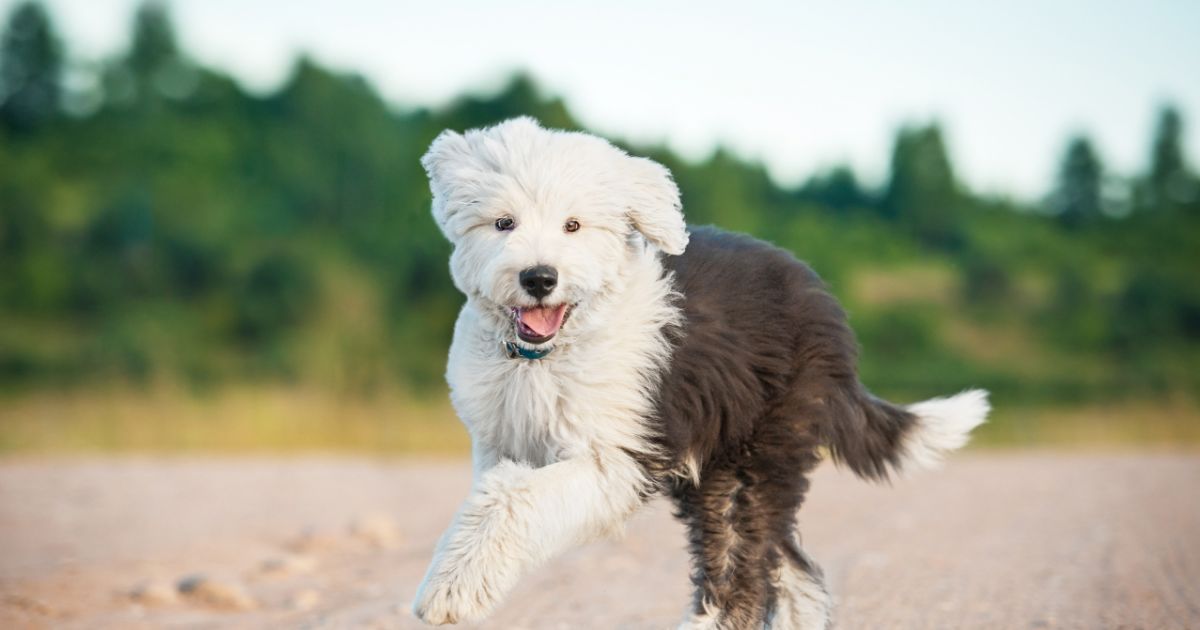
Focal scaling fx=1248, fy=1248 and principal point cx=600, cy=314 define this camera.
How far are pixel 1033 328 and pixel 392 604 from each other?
24.8m

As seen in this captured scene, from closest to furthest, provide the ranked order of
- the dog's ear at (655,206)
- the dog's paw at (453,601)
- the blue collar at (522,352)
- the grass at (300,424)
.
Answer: the dog's paw at (453,601), the blue collar at (522,352), the dog's ear at (655,206), the grass at (300,424)

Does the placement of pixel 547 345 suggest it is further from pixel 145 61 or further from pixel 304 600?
pixel 145 61

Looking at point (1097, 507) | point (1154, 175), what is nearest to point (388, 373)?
point (1097, 507)

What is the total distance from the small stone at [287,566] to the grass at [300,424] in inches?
360

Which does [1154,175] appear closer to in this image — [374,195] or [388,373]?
[374,195]

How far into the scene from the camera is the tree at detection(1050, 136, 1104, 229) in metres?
32.6

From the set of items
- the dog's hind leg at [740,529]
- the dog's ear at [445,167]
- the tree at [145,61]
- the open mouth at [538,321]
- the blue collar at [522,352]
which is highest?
the tree at [145,61]

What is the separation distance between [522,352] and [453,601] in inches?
37.5

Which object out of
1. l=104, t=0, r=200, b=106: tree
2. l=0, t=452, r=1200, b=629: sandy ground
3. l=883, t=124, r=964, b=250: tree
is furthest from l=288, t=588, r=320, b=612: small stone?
l=104, t=0, r=200, b=106: tree

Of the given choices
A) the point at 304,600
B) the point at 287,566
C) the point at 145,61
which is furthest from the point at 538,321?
the point at 145,61

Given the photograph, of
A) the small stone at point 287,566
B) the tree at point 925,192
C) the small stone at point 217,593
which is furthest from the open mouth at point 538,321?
the tree at point 925,192

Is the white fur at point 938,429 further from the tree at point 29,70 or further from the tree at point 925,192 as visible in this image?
the tree at point 29,70

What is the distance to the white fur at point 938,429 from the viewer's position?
18.4ft

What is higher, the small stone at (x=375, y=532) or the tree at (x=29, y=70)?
the tree at (x=29, y=70)
